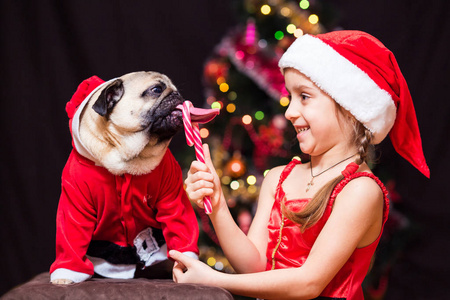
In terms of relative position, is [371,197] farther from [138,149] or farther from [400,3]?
[400,3]

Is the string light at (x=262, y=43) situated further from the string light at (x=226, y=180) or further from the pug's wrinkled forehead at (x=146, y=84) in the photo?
the pug's wrinkled forehead at (x=146, y=84)

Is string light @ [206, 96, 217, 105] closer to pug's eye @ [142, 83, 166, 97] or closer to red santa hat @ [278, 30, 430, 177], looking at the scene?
pug's eye @ [142, 83, 166, 97]

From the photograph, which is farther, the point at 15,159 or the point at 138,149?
the point at 15,159

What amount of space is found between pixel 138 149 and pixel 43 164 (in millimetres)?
1491

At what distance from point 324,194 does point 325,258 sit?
16 cm

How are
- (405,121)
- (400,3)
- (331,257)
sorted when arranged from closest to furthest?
1. (331,257)
2. (405,121)
3. (400,3)

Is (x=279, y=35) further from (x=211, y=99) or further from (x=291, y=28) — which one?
(x=211, y=99)

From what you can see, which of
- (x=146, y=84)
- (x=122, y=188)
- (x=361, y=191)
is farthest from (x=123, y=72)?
(x=361, y=191)

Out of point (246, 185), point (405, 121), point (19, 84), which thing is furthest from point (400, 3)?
point (19, 84)

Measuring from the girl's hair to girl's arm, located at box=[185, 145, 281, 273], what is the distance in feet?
Answer: 0.52

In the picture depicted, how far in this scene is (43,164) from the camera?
2674 mm

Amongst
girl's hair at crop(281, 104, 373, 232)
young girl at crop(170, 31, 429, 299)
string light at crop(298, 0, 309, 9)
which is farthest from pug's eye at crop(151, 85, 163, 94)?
string light at crop(298, 0, 309, 9)

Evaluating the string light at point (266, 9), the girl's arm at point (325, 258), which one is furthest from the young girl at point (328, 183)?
the string light at point (266, 9)

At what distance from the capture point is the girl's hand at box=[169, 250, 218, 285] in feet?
4.13
